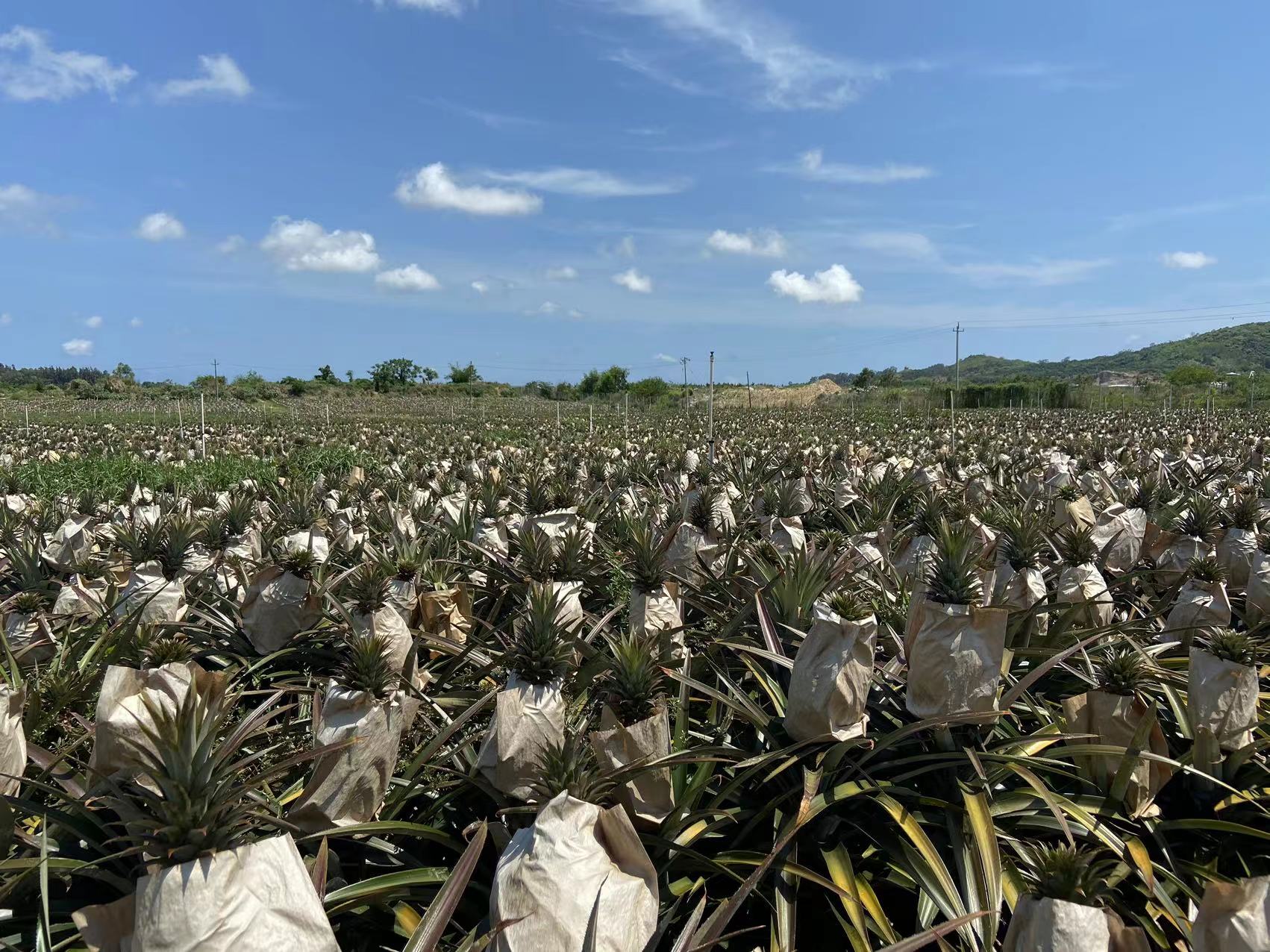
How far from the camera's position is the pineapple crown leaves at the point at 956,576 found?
238 centimetres

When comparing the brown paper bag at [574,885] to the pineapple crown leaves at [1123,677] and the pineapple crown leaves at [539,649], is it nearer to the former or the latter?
the pineapple crown leaves at [539,649]

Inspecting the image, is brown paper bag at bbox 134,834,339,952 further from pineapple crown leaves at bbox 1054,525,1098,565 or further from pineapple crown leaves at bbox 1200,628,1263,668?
pineapple crown leaves at bbox 1054,525,1098,565

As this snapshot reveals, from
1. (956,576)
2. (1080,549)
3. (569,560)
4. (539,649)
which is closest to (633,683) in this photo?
(539,649)

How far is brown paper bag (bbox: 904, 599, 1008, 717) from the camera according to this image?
2.28 m

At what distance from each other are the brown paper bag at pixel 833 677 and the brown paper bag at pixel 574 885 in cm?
76

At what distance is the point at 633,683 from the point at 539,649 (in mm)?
327

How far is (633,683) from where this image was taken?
7.34 feet

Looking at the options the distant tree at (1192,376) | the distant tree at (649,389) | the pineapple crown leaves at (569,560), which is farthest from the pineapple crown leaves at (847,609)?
the distant tree at (1192,376)

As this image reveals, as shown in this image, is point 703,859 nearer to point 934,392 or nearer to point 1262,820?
point 1262,820

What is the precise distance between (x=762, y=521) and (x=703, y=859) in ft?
11.9

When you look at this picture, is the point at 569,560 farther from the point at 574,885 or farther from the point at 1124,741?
the point at 1124,741

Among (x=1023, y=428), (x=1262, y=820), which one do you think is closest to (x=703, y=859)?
(x=1262, y=820)

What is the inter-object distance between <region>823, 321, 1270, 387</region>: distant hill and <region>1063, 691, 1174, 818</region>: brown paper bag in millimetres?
118302

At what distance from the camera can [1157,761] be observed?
2438 mm
